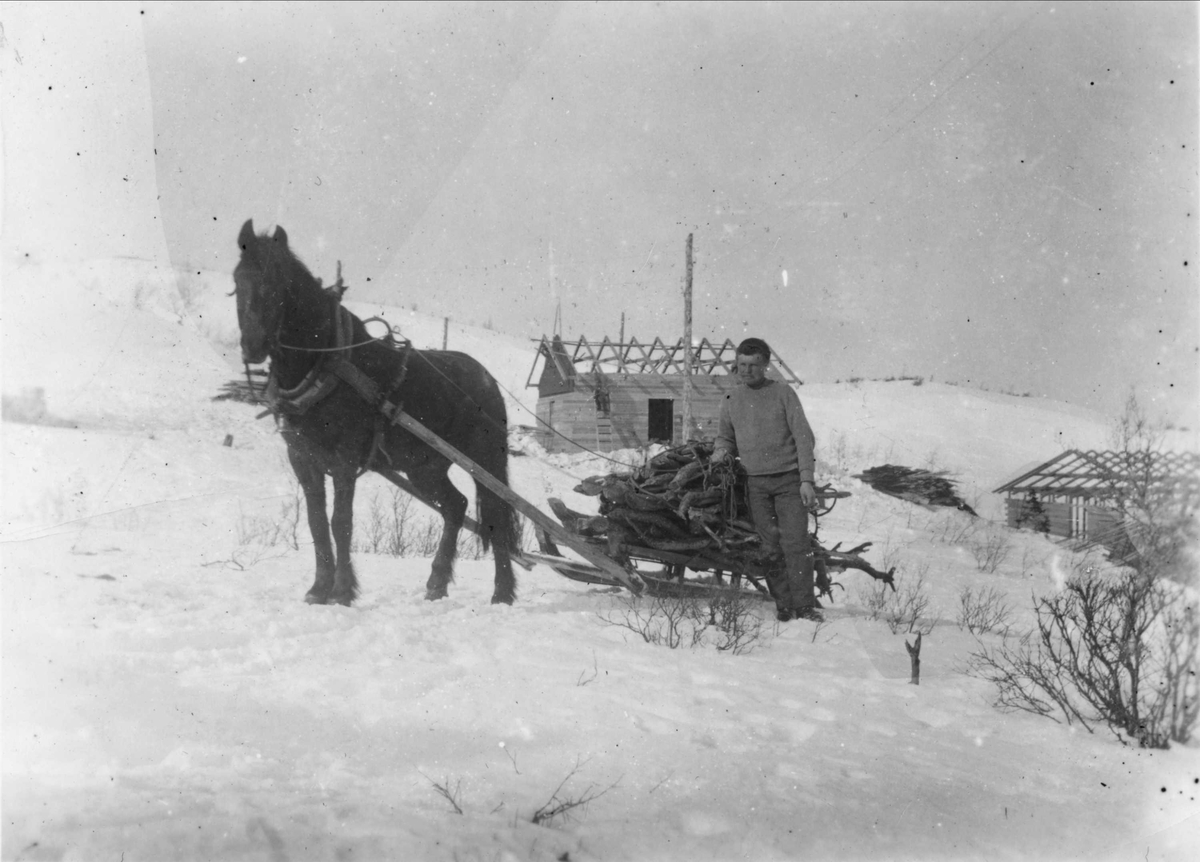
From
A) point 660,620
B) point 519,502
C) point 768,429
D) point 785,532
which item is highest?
point 768,429

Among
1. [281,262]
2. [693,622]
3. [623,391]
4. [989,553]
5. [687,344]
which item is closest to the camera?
[281,262]

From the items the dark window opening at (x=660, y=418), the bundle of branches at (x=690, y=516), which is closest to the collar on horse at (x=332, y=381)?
the bundle of branches at (x=690, y=516)

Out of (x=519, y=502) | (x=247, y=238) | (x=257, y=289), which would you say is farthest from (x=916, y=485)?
(x=247, y=238)

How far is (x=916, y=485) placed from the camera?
1938 centimetres

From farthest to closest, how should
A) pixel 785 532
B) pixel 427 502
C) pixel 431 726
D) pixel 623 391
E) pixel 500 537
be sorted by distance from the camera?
pixel 623 391 → pixel 500 537 → pixel 427 502 → pixel 785 532 → pixel 431 726

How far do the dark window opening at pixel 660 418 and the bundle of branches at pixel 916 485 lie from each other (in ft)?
20.7

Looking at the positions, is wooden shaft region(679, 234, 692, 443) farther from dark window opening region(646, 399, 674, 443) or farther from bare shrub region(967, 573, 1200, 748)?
bare shrub region(967, 573, 1200, 748)

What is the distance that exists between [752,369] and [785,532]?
1106 millimetres

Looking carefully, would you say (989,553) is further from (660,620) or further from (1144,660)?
(1144,660)

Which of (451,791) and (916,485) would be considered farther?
(916,485)

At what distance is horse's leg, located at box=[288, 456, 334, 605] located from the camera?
4609 millimetres

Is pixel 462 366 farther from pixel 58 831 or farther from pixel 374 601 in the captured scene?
pixel 58 831

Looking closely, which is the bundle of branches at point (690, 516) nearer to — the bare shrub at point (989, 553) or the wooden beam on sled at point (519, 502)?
the wooden beam on sled at point (519, 502)

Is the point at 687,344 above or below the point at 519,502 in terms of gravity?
above
